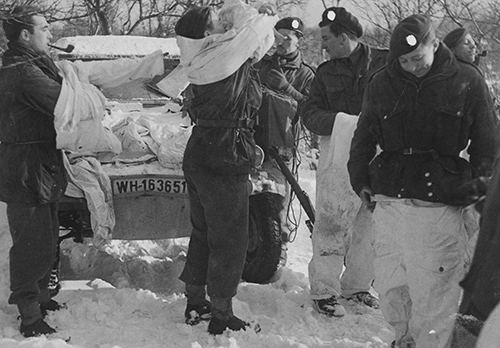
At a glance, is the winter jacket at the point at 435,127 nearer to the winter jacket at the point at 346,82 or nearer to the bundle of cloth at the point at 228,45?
the bundle of cloth at the point at 228,45

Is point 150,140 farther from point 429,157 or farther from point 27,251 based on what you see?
point 429,157

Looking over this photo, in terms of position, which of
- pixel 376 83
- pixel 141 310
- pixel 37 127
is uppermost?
pixel 376 83

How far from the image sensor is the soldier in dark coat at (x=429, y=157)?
149 inches

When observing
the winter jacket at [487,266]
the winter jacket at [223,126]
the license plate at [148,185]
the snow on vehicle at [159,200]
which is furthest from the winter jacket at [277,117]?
the winter jacket at [487,266]

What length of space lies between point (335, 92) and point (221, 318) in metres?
1.56

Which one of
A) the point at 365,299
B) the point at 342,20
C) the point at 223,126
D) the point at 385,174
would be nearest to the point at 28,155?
the point at 223,126

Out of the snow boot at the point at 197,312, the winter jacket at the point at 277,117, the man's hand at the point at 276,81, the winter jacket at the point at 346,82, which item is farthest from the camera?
the man's hand at the point at 276,81

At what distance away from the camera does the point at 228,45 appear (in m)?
4.32

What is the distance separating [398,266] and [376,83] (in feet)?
2.96

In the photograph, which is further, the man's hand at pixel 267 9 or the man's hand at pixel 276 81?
the man's hand at pixel 276 81

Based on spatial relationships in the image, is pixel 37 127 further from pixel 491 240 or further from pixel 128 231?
pixel 491 240

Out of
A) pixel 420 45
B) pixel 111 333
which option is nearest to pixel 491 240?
pixel 420 45

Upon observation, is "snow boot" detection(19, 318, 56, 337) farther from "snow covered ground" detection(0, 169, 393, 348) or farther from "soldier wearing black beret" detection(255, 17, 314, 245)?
"soldier wearing black beret" detection(255, 17, 314, 245)

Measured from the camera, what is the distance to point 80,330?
4.70m
